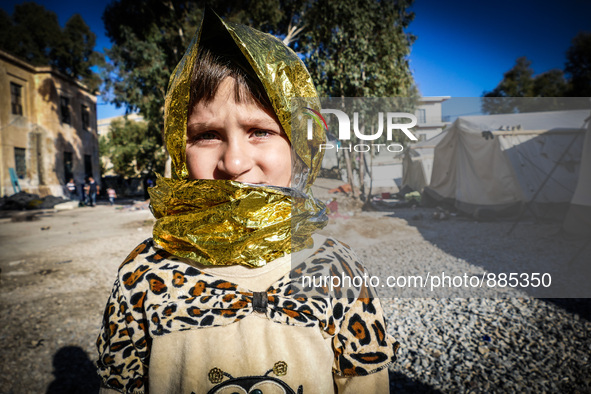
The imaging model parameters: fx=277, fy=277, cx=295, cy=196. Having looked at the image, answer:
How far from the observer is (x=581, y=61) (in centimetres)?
1784

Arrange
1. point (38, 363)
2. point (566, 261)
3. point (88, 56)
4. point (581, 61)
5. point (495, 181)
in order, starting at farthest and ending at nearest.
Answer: point (88, 56)
point (581, 61)
point (566, 261)
point (495, 181)
point (38, 363)

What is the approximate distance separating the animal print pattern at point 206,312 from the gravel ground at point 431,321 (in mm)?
578

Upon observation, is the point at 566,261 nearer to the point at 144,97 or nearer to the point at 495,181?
the point at 495,181

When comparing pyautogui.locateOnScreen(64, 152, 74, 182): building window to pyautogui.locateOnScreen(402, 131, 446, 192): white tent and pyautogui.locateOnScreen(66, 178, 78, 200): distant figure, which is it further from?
pyautogui.locateOnScreen(402, 131, 446, 192): white tent

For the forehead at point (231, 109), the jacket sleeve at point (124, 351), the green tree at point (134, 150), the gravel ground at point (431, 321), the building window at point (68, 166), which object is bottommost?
the gravel ground at point (431, 321)

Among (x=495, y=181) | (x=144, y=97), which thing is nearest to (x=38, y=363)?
(x=495, y=181)

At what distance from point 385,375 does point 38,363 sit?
12.3ft

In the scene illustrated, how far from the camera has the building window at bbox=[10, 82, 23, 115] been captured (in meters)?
17.6

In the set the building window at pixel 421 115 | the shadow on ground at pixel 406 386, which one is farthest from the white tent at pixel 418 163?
the shadow on ground at pixel 406 386

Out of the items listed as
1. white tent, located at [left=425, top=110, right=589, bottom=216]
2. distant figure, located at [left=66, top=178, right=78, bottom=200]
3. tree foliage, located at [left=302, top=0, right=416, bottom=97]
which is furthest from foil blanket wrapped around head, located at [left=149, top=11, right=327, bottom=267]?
distant figure, located at [left=66, top=178, right=78, bottom=200]

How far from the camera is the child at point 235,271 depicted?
93 centimetres

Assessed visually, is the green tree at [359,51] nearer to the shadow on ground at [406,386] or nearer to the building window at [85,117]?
the shadow on ground at [406,386]

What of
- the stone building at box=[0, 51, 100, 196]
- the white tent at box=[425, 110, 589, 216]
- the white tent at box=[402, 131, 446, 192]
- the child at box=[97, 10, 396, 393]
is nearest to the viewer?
the child at box=[97, 10, 396, 393]

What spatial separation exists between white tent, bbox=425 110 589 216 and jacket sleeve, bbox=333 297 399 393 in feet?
3.62
